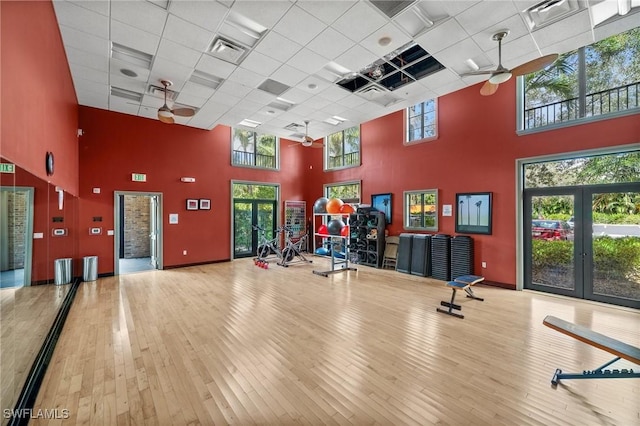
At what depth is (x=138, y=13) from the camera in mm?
3367

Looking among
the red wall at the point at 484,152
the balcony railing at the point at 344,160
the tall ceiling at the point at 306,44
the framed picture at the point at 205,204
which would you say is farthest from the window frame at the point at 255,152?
the red wall at the point at 484,152

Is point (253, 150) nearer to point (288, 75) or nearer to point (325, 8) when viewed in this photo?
point (288, 75)

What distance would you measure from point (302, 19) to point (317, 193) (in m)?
7.06

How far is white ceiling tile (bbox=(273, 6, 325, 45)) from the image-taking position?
345cm

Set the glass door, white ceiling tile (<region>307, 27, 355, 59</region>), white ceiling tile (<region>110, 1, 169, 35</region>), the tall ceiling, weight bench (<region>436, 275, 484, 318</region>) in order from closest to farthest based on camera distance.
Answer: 1. white ceiling tile (<region>110, 1, 169, 35</region>)
2. the tall ceiling
3. white ceiling tile (<region>307, 27, 355, 59</region>)
4. weight bench (<region>436, 275, 484, 318</region>)
5. the glass door

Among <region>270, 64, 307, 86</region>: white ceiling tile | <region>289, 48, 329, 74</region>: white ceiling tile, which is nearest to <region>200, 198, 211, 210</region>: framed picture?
<region>270, 64, 307, 86</region>: white ceiling tile

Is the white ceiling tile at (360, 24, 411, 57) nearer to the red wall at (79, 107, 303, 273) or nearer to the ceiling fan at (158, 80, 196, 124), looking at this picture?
the ceiling fan at (158, 80, 196, 124)

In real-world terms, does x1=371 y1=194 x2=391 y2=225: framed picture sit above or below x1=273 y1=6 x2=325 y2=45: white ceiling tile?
below

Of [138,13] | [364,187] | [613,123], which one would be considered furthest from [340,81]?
[613,123]

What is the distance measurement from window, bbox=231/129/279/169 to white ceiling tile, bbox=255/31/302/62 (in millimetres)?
4964

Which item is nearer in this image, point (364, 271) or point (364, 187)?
point (364, 271)

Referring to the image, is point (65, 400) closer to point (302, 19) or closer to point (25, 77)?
point (25, 77)

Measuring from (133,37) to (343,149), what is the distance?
22.3ft

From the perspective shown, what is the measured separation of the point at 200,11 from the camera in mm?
3359
